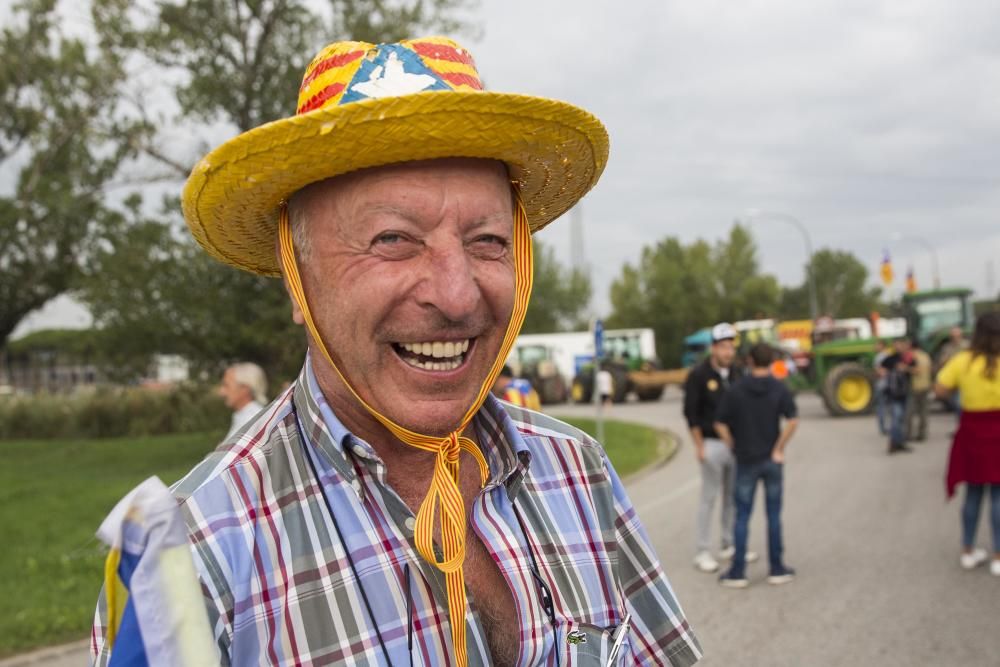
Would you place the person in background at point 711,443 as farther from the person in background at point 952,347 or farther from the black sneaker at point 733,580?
the person in background at point 952,347

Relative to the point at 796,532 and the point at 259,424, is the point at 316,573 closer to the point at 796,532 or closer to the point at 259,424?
the point at 259,424

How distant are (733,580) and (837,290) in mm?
84834

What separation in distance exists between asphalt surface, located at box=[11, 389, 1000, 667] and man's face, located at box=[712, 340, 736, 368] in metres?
1.71

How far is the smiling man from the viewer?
1.33 m

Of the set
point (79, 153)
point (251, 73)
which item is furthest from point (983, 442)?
point (79, 153)

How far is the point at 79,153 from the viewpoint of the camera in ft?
57.9

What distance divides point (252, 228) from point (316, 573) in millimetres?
672

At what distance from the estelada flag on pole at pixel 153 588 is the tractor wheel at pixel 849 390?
19591 mm

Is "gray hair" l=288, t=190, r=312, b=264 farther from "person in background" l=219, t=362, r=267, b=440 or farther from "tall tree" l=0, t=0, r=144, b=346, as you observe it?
"tall tree" l=0, t=0, r=144, b=346

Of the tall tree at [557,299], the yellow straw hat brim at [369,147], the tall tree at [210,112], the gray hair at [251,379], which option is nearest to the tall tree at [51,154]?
the tall tree at [210,112]

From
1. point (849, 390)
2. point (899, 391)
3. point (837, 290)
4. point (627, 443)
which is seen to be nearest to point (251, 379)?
point (899, 391)

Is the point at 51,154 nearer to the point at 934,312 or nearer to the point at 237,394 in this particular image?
the point at 237,394

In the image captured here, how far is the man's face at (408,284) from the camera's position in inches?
55.6

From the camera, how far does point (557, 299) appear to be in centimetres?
5475
